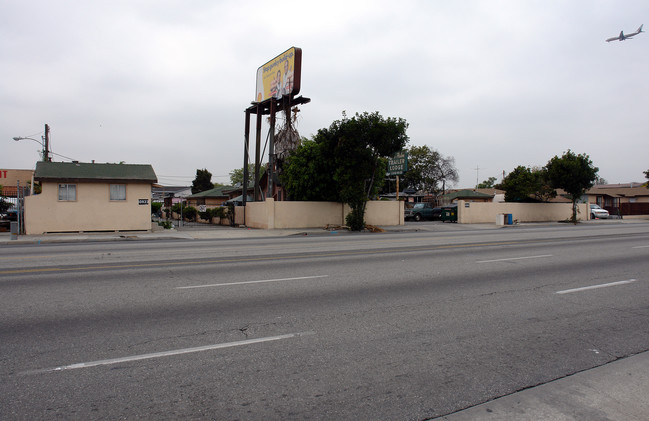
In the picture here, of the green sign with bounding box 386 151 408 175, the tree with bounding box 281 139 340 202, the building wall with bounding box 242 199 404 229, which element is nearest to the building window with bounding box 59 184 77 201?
the building wall with bounding box 242 199 404 229

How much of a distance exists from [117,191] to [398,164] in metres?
19.9

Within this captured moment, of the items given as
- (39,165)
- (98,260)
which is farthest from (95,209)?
(98,260)

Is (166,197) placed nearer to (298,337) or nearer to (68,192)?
(68,192)

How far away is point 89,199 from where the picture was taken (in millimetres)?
23547

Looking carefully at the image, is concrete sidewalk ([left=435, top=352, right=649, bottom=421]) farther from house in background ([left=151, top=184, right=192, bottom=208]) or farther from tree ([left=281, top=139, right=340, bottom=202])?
house in background ([left=151, top=184, right=192, bottom=208])

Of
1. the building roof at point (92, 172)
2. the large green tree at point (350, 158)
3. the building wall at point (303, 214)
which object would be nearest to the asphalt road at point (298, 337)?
the building roof at point (92, 172)

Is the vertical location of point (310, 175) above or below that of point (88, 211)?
above

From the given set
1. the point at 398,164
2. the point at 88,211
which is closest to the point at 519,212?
the point at 398,164

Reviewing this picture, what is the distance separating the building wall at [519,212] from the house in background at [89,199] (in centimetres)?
2454

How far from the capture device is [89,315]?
20.0 feet

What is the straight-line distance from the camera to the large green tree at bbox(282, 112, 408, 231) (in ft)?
82.0

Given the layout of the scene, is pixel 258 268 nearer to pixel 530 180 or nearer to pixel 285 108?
pixel 285 108

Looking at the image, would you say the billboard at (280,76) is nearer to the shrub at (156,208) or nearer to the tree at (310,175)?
A: the tree at (310,175)

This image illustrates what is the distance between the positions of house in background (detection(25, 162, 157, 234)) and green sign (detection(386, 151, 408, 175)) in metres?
17.8
